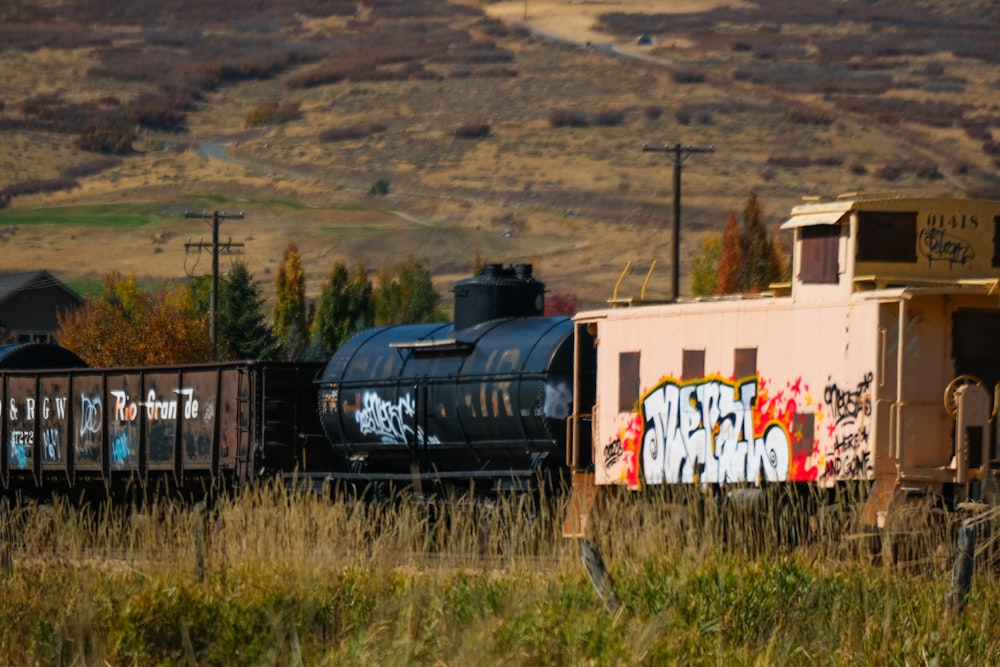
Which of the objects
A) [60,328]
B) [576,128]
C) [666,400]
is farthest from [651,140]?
[666,400]

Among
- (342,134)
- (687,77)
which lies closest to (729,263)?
(342,134)

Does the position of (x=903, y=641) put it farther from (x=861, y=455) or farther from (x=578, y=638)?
(x=861, y=455)

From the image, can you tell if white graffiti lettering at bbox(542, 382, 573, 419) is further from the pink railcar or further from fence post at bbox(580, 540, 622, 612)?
fence post at bbox(580, 540, 622, 612)

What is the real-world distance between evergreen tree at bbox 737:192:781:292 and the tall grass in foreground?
249 feet

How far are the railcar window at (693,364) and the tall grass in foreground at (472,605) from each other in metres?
3.11

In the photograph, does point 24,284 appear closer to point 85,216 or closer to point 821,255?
point 85,216

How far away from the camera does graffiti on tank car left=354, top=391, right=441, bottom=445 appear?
2420 centimetres

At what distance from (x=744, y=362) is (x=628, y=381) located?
7.54 ft

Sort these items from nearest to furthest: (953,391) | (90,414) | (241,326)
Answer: (953,391) < (90,414) < (241,326)

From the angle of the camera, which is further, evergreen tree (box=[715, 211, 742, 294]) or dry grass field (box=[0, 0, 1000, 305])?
dry grass field (box=[0, 0, 1000, 305])

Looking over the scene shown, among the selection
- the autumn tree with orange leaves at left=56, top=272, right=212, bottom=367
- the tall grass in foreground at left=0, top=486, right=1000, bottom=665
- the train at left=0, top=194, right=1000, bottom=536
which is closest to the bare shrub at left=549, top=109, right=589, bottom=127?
the autumn tree with orange leaves at left=56, top=272, right=212, bottom=367

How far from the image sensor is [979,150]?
16712 cm

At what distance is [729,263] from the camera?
325 ft

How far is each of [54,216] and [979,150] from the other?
291 feet
